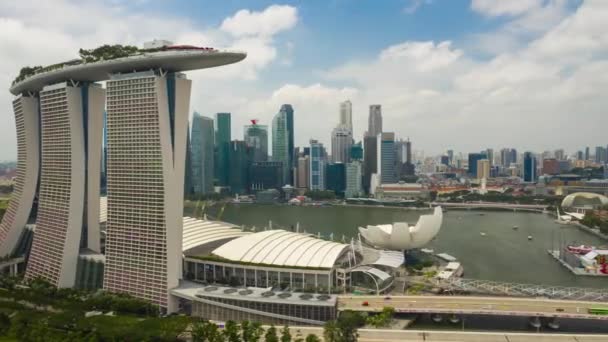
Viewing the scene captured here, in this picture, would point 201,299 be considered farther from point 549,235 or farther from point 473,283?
point 549,235

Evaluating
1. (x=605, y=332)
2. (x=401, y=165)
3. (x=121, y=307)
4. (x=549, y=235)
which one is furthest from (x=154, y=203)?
(x=401, y=165)

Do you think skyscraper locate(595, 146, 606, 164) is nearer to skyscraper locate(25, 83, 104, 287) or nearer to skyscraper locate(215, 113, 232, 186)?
skyscraper locate(215, 113, 232, 186)

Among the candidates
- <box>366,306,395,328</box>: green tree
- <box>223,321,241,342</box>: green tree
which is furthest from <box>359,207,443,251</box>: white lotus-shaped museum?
<box>223,321,241,342</box>: green tree

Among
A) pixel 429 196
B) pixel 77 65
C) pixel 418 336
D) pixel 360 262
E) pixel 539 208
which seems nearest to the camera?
pixel 418 336

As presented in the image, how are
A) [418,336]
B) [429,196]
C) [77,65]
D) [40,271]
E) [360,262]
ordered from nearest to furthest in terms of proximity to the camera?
[418,336]
[77,65]
[40,271]
[360,262]
[429,196]

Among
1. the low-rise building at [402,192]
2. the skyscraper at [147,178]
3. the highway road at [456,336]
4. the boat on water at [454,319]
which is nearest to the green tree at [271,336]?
the highway road at [456,336]

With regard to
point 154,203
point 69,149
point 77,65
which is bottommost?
point 154,203
